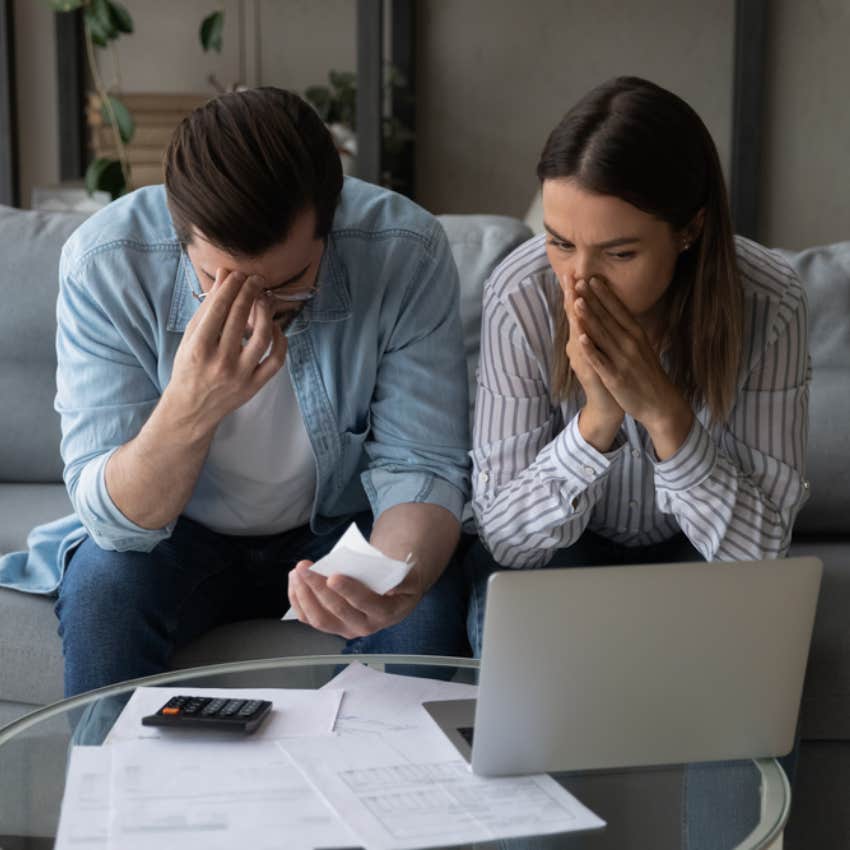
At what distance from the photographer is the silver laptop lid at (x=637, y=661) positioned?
92 cm

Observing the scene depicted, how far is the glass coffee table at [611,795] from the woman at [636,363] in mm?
490

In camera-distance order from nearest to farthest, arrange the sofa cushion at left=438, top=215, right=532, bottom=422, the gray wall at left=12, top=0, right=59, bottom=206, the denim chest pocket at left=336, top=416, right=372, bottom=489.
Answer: the denim chest pocket at left=336, top=416, right=372, bottom=489 → the sofa cushion at left=438, top=215, right=532, bottom=422 → the gray wall at left=12, top=0, right=59, bottom=206

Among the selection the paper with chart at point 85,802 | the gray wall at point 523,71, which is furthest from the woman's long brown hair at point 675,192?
the gray wall at point 523,71

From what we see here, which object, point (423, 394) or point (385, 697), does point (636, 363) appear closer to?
point (423, 394)

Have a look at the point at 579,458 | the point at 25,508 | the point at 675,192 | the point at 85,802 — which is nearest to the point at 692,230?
the point at 675,192

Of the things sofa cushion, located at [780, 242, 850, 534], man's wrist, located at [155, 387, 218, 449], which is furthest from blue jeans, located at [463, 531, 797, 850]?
sofa cushion, located at [780, 242, 850, 534]

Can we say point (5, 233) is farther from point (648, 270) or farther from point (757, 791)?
point (757, 791)

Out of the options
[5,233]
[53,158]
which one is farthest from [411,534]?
[53,158]

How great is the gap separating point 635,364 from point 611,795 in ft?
1.84

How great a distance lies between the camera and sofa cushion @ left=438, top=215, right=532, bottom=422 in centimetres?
199

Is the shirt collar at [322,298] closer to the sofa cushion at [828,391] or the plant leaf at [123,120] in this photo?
the sofa cushion at [828,391]

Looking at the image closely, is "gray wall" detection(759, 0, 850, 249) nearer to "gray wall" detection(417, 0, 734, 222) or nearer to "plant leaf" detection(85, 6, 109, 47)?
"gray wall" detection(417, 0, 734, 222)

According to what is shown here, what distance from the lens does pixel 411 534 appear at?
149 centimetres

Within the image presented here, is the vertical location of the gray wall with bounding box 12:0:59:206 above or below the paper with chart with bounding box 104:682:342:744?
above
